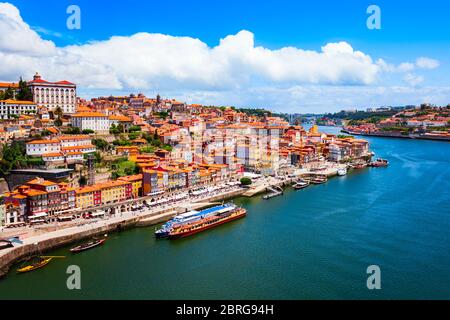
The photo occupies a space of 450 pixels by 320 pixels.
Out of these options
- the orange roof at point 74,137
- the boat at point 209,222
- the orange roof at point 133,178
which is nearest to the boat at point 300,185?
the boat at point 209,222

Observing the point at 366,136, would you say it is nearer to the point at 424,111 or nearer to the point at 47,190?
the point at 424,111

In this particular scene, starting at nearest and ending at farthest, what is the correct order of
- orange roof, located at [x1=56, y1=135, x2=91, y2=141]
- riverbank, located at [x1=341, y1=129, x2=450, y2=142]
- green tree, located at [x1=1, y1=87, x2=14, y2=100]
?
orange roof, located at [x1=56, y1=135, x2=91, y2=141]
green tree, located at [x1=1, y1=87, x2=14, y2=100]
riverbank, located at [x1=341, y1=129, x2=450, y2=142]

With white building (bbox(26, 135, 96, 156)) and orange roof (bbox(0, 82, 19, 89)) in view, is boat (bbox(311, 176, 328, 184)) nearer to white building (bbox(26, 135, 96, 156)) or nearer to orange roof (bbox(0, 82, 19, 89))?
white building (bbox(26, 135, 96, 156))

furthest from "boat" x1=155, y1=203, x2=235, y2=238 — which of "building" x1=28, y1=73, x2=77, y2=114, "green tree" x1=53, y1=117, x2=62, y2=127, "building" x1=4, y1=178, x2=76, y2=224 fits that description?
"building" x1=28, y1=73, x2=77, y2=114

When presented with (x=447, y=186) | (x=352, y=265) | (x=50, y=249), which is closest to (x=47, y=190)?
(x=50, y=249)

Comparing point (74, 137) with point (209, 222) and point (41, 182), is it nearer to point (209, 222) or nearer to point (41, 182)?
point (41, 182)

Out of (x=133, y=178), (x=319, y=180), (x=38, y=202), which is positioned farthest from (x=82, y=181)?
(x=319, y=180)
